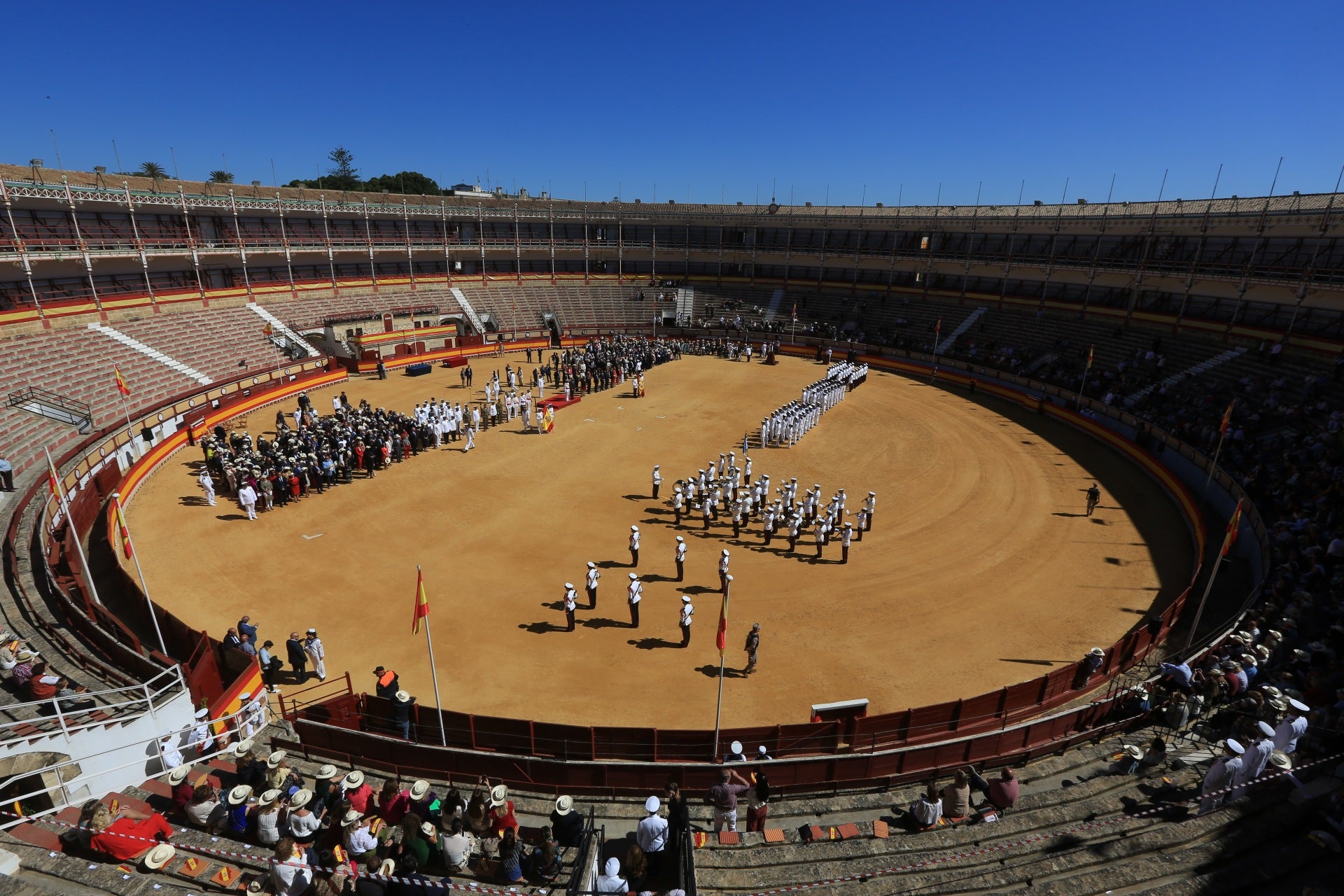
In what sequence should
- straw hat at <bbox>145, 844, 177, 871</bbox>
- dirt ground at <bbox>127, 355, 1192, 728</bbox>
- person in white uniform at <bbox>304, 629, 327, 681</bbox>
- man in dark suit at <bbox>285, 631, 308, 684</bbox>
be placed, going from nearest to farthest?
straw hat at <bbox>145, 844, 177, 871</bbox> → man in dark suit at <bbox>285, 631, 308, 684</bbox> → person in white uniform at <bbox>304, 629, 327, 681</bbox> → dirt ground at <bbox>127, 355, 1192, 728</bbox>

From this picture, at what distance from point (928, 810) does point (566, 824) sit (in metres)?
5.05

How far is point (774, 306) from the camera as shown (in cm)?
5944

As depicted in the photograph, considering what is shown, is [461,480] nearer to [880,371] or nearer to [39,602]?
[39,602]

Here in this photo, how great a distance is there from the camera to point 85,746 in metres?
9.38

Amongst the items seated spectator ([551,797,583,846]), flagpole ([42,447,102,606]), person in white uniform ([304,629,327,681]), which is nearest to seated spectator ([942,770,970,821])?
seated spectator ([551,797,583,846])

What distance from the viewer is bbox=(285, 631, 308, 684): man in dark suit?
13109mm

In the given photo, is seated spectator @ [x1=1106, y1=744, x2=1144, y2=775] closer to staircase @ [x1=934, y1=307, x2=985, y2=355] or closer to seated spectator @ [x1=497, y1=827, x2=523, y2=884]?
seated spectator @ [x1=497, y1=827, x2=523, y2=884]

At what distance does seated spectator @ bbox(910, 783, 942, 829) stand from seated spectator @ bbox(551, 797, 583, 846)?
4.75m

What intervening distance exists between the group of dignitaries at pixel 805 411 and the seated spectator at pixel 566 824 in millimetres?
20930

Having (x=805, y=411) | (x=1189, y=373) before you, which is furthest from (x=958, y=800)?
(x=1189, y=373)

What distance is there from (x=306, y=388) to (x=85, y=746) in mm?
30655

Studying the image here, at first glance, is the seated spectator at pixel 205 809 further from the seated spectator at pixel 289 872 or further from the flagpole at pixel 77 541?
the flagpole at pixel 77 541

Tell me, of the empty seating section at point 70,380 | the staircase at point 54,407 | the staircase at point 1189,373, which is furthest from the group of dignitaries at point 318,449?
the staircase at point 1189,373

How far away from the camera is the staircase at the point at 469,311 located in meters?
52.3
